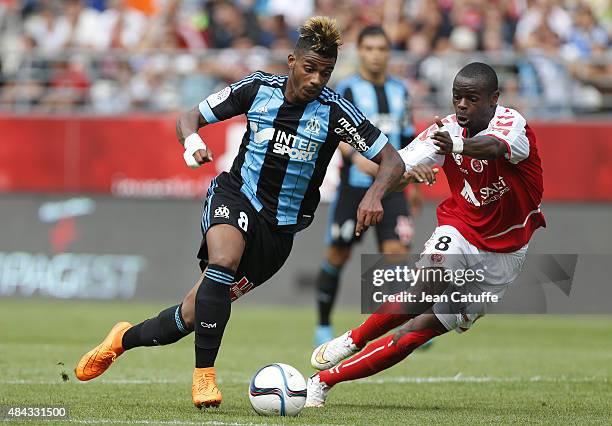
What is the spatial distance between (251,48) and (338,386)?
9540 millimetres

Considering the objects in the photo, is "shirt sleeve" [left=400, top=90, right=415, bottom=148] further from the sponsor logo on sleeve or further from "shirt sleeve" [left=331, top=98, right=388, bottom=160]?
the sponsor logo on sleeve

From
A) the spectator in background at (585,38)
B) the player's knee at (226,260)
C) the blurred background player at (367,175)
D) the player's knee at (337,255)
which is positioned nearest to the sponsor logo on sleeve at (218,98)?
the player's knee at (226,260)

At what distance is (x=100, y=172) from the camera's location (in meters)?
17.1

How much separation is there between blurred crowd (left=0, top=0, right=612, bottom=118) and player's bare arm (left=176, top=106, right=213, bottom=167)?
890 cm

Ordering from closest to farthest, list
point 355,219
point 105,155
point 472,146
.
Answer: point 472,146 → point 355,219 → point 105,155

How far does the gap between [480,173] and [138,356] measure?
4524 mm

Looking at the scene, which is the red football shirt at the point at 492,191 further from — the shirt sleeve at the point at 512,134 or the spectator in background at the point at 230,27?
the spectator in background at the point at 230,27

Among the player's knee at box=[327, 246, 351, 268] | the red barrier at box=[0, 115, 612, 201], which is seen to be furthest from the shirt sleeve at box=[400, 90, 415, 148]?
the red barrier at box=[0, 115, 612, 201]

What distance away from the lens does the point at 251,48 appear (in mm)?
17703

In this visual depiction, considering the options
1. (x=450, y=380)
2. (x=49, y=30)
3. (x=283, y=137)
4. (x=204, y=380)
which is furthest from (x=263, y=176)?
(x=49, y=30)

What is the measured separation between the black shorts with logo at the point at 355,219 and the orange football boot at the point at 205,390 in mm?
4537

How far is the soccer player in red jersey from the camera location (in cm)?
746

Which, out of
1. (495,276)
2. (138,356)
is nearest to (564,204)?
(138,356)

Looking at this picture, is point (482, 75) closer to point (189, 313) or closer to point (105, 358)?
point (189, 313)
